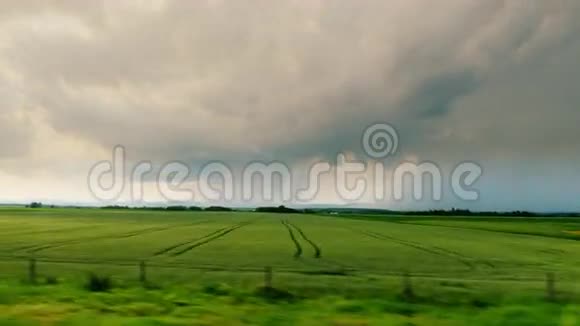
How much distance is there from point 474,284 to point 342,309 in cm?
1555

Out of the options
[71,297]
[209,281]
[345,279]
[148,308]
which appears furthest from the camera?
[345,279]

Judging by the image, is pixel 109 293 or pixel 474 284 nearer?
pixel 109 293

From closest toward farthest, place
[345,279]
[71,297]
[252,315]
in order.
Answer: [252,315]
[71,297]
[345,279]

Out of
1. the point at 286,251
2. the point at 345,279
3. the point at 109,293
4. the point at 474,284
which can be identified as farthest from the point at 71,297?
the point at 286,251

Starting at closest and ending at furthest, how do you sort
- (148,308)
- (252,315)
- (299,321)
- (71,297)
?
(299,321)
(252,315)
(148,308)
(71,297)

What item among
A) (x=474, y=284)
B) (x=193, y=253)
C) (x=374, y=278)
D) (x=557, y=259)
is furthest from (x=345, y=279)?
(x=557, y=259)

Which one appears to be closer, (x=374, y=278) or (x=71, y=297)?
(x=71, y=297)

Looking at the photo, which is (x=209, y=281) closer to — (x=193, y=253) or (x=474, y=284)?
(x=474, y=284)

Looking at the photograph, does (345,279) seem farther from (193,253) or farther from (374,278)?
(193,253)

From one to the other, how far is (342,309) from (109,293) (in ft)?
26.3

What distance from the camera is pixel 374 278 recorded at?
29.2 meters

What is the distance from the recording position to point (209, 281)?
26516mm

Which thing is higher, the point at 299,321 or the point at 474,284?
the point at 299,321

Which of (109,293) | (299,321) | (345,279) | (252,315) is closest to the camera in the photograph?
(299,321)
